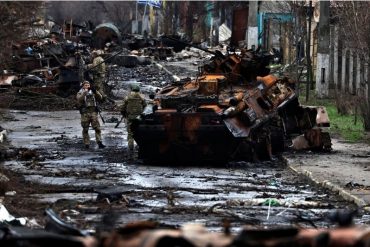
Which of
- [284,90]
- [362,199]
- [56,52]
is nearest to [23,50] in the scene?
[56,52]

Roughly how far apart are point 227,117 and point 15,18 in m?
5.17

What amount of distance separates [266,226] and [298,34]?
1210 inches

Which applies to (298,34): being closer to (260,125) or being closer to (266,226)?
(260,125)

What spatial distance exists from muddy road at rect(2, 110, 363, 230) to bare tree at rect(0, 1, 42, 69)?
2647mm

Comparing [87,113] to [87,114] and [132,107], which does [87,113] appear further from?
[132,107]

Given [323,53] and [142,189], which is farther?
[323,53]

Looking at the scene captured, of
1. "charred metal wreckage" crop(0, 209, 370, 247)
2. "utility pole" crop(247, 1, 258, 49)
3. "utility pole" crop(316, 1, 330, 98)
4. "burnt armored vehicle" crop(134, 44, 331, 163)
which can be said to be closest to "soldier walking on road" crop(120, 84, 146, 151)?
"burnt armored vehicle" crop(134, 44, 331, 163)

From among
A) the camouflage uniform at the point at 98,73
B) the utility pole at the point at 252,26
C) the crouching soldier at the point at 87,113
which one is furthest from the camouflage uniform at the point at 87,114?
the utility pole at the point at 252,26

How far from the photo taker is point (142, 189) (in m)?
16.2

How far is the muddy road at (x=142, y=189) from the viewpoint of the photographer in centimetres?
1285

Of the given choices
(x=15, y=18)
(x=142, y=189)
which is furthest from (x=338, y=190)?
(x=15, y=18)

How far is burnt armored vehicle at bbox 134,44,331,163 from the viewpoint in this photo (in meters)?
20.0

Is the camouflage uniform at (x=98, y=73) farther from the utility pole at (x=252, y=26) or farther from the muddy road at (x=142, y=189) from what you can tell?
the utility pole at (x=252, y=26)

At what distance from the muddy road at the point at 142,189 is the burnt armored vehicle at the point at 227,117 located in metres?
0.40
